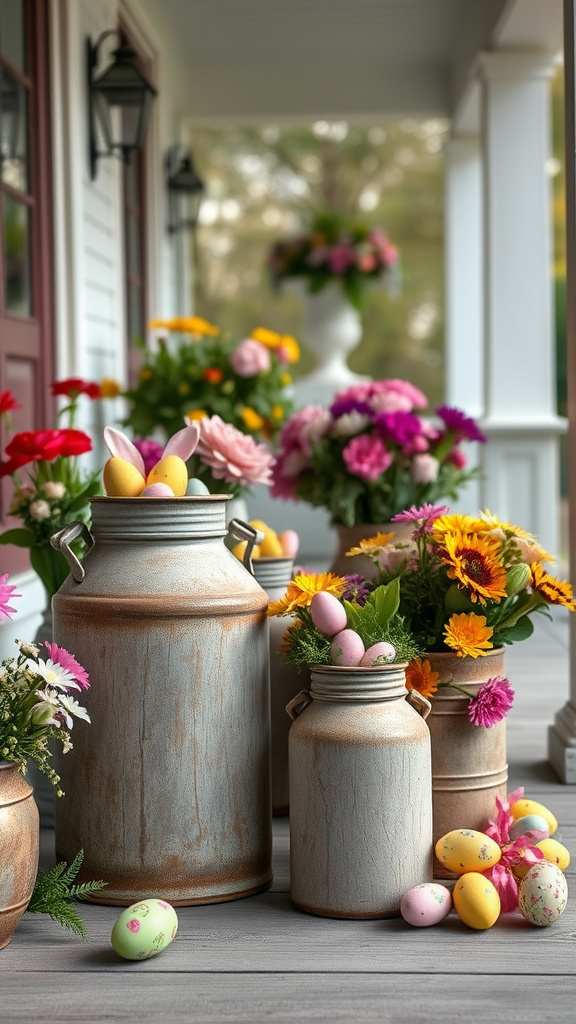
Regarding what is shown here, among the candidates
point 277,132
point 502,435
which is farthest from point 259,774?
point 277,132

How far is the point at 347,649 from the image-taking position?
1.93 m

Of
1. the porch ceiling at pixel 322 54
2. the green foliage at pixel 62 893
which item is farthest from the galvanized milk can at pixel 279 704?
the porch ceiling at pixel 322 54

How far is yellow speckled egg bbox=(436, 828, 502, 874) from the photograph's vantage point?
6.39 ft

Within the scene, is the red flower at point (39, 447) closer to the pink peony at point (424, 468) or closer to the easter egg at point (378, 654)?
the easter egg at point (378, 654)

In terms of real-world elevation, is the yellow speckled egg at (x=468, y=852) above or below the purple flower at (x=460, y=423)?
below

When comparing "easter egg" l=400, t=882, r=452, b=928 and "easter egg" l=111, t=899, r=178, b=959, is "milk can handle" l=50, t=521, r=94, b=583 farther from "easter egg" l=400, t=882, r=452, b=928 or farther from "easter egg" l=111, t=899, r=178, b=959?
"easter egg" l=400, t=882, r=452, b=928

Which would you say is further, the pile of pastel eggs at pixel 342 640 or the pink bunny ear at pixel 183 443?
the pink bunny ear at pixel 183 443

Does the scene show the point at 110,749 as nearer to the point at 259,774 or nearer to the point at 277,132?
the point at 259,774

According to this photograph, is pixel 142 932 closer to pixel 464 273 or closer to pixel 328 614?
pixel 328 614

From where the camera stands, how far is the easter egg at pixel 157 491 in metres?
2.05

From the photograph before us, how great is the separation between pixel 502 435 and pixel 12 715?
4.17 metres

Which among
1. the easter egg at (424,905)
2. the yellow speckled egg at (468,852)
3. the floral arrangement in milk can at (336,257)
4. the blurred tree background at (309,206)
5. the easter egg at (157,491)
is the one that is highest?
the blurred tree background at (309,206)

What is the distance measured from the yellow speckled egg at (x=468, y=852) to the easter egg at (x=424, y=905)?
0.28 feet

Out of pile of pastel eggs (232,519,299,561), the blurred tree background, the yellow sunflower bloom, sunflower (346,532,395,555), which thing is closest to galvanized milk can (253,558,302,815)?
pile of pastel eggs (232,519,299,561)
